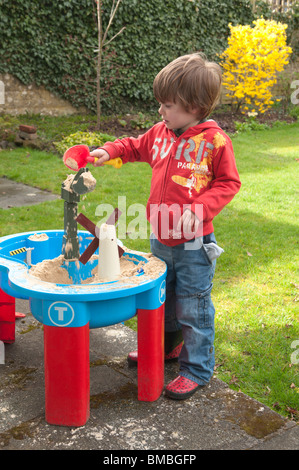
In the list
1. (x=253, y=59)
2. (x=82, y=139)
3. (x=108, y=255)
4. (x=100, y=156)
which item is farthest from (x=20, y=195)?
(x=253, y=59)

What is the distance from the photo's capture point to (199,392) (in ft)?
7.66

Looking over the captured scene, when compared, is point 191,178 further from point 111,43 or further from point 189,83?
point 111,43

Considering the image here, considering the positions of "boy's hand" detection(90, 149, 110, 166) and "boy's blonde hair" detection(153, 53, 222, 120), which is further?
"boy's hand" detection(90, 149, 110, 166)

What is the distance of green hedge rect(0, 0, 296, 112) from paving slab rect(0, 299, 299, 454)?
715 cm

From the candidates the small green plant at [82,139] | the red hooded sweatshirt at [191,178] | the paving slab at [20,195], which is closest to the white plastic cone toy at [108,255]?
the red hooded sweatshirt at [191,178]

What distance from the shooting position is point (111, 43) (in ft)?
31.2

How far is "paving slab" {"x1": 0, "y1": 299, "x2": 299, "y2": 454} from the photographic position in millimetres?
1967

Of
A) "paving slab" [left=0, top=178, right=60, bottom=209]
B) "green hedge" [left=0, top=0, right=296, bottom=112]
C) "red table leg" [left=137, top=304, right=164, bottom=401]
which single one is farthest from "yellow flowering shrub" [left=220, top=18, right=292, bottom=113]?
"red table leg" [left=137, top=304, right=164, bottom=401]

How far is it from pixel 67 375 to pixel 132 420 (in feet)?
1.06

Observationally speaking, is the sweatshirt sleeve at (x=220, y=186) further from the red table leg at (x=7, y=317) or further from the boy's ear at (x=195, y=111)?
the red table leg at (x=7, y=317)

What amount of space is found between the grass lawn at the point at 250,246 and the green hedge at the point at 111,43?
2498 millimetres

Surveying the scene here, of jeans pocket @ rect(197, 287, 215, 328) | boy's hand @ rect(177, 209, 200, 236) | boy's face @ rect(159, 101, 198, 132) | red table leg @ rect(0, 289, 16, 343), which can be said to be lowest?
red table leg @ rect(0, 289, 16, 343)

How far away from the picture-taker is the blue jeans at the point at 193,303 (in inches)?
90.8

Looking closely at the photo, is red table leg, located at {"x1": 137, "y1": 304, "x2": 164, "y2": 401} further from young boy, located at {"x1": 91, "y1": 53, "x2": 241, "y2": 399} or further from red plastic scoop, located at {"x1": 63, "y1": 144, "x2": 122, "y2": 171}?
red plastic scoop, located at {"x1": 63, "y1": 144, "x2": 122, "y2": 171}
